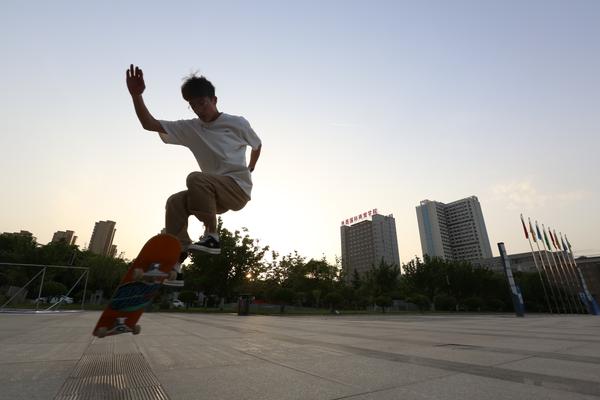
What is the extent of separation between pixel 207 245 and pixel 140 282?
604 millimetres

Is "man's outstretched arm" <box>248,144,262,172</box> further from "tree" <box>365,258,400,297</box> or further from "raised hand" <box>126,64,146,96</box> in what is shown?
"tree" <box>365,258,400,297</box>

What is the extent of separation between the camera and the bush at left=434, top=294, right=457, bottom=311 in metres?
44.9

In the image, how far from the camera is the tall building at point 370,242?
119 meters

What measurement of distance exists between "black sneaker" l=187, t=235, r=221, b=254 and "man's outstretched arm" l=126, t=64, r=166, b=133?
1266 mm

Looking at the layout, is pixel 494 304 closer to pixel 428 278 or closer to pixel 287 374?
pixel 428 278

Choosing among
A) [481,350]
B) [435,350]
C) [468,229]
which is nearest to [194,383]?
[435,350]

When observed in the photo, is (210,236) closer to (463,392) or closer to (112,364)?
(112,364)

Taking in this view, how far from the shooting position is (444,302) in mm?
45062

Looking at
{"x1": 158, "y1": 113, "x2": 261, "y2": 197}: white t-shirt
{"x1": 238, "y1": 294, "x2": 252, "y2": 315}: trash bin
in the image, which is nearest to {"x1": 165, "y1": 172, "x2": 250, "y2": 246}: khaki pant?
{"x1": 158, "y1": 113, "x2": 261, "y2": 197}: white t-shirt

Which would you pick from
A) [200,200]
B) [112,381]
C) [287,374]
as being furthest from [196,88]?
[287,374]

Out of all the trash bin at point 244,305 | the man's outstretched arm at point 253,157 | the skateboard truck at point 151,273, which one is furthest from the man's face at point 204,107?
the trash bin at point 244,305

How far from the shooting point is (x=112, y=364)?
2.36 m

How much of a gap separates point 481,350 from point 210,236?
3.13 meters

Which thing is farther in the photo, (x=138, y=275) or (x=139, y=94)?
(x=139, y=94)
